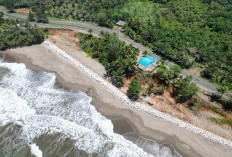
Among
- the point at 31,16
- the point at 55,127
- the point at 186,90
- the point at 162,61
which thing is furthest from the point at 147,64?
the point at 31,16

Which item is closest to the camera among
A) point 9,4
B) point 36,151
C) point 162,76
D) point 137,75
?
point 36,151

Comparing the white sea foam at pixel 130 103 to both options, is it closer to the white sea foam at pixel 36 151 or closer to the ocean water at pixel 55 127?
the ocean water at pixel 55 127

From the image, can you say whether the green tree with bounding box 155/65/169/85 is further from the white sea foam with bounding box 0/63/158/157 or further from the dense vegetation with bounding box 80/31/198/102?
the white sea foam with bounding box 0/63/158/157

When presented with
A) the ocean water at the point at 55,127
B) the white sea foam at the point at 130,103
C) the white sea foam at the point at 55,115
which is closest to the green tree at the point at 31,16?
the white sea foam at the point at 130,103

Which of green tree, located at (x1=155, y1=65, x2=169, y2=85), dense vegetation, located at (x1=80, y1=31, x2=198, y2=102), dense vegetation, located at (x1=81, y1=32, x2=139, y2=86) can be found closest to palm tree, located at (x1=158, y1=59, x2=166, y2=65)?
dense vegetation, located at (x1=80, y1=31, x2=198, y2=102)

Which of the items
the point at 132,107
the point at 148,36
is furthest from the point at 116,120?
the point at 148,36

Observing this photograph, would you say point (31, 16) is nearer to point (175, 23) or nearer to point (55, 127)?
point (55, 127)

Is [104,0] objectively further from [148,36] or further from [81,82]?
[81,82]
